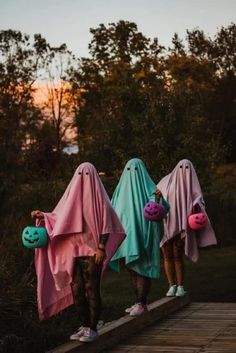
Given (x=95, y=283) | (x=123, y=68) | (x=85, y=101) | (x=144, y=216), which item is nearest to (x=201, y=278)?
(x=144, y=216)

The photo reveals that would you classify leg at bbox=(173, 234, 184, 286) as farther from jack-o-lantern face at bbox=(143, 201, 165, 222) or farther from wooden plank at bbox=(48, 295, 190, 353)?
jack-o-lantern face at bbox=(143, 201, 165, 222)

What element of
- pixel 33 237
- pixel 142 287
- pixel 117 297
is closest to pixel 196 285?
pixel 117 297

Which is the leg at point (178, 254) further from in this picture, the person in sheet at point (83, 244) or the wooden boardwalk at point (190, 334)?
the person in sheet at point (83, 244)

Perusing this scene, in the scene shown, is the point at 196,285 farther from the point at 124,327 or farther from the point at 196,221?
the point at 124,327

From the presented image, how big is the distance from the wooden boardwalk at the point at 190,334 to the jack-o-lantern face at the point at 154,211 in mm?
1368

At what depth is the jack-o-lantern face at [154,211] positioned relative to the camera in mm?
9031

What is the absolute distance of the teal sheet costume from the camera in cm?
927

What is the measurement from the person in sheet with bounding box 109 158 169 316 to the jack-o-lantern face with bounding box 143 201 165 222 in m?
0.30

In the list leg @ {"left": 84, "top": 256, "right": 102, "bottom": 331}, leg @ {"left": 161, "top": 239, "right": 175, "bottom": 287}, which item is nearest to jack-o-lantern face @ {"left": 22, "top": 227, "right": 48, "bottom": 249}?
leg @ {"left": 84, "top": 256, "right": 102, "bottom": 331}

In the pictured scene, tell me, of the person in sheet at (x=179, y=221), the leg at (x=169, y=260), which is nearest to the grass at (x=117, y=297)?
the leg at (x=169, y=260)

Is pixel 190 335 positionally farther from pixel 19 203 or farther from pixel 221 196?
pixel 221 196

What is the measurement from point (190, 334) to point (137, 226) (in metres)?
1.49

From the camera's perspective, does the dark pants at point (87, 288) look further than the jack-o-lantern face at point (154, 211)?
No

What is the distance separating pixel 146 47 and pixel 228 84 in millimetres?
9442
